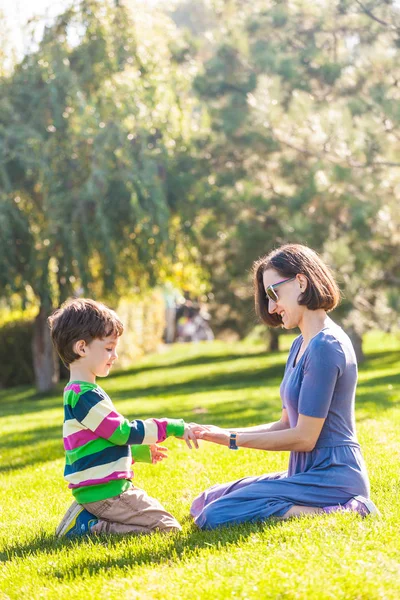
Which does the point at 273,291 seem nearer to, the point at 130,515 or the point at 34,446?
the point at 130,515

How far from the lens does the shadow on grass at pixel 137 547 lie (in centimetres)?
364

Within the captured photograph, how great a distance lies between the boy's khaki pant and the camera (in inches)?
163

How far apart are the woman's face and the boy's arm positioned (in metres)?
0.75

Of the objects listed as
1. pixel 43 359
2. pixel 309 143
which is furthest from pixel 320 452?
pixel 43 359

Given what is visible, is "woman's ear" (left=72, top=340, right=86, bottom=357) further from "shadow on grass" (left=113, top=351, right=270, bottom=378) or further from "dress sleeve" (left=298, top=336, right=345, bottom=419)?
"shadow on grass" (left=113, top=351, right=270, bottom=378)

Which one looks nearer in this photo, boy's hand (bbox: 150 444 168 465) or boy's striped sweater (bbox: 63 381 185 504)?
boy's striped sweater (bbox: 63 381 185 504)

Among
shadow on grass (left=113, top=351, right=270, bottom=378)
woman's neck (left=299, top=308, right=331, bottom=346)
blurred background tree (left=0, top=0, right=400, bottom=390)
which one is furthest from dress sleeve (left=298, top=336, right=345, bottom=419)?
shadow on grass (left=113, top=351, right=270, bottom=378)

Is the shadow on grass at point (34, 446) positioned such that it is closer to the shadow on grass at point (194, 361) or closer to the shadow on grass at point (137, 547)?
the shadow on grass at point (137, 547)

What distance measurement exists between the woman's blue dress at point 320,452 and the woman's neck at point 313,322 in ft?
0.16

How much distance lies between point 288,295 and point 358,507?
1058 millimetres

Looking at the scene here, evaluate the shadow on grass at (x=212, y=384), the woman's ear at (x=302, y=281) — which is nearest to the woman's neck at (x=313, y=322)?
the woman's ear at (x=302, y=281)

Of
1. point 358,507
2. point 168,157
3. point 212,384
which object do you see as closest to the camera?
point 358,507

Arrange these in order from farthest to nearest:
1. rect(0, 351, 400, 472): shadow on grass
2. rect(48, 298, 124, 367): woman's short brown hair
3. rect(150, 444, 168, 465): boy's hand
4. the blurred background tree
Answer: the blurred background tree, rect(0, 351, 400, 472): shadow on grass, rect(150, 444, 168, 465): boy's hand, rect(48, 298, 124, 367): woman's short brown hair

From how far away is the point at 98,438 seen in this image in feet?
13.6
